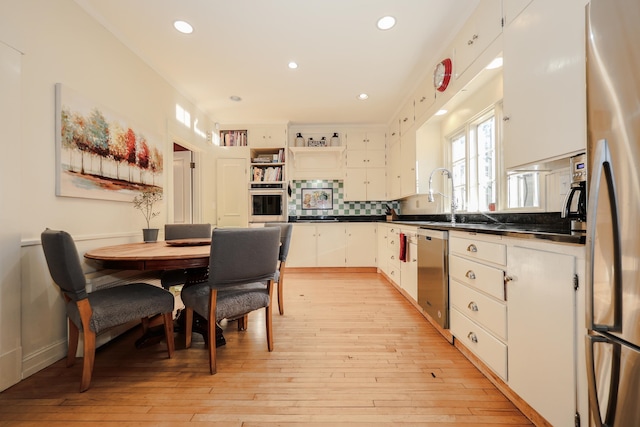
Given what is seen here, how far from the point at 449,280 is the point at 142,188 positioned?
2.93 metres

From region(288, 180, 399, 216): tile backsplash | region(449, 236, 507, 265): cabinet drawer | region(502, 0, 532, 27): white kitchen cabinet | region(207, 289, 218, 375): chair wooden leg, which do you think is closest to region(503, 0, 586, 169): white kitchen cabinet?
region(502, 0, 532, 27): white kitchen cabinet

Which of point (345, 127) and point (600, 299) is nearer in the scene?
point (600, 299)

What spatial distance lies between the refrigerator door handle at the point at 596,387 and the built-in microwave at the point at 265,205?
3948mm

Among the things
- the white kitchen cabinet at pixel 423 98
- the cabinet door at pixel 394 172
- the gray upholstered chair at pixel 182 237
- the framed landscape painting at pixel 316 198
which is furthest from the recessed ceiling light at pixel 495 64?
the framed landscape painting at pixel 316 198

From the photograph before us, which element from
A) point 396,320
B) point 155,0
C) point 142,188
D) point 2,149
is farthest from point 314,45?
point 396,320

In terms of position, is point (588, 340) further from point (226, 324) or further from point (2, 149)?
point (2, 149)

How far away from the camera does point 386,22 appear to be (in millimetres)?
2191

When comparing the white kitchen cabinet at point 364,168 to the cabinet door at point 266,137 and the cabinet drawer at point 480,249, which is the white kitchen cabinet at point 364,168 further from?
the cabinet drawer at point 480,249

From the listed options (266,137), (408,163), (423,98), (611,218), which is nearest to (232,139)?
(266,137)

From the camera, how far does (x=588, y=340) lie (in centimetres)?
86

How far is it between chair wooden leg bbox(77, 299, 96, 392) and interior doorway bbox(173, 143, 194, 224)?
261 cm

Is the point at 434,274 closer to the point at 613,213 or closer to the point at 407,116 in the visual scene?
the point at 613,213

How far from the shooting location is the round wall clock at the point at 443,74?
7.99ft

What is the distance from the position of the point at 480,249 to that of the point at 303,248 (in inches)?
126
